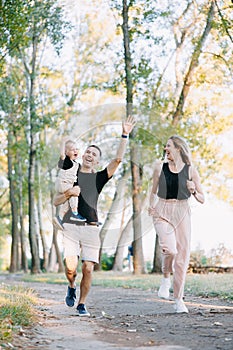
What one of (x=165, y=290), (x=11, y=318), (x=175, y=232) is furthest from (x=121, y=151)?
(x=11, y=318)

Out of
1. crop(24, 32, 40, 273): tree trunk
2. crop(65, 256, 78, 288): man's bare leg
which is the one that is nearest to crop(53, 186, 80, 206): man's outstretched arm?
crop(65, 256, 78, 288): man's bare leg

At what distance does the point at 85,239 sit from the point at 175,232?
1162 millimetres

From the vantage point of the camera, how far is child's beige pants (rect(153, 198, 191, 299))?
8414mm

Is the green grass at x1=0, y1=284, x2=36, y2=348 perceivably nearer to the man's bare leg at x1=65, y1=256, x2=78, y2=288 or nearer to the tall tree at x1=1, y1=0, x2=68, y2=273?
the man's bare leg at x1=65, y1=256, x2=78, y2=288

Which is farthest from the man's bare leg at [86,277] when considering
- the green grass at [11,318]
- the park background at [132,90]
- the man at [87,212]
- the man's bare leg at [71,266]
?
the park background at [132,90]

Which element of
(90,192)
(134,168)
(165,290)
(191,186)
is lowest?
(165,290)

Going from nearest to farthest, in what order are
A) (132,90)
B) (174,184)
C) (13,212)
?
(174,184) → (132,90) → (13,212)

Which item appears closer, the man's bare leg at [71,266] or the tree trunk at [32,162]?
the man's bare leg at [71,266]

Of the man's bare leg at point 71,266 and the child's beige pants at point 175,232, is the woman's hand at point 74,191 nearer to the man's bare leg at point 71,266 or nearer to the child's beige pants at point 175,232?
the man's bare leg at point 71,266

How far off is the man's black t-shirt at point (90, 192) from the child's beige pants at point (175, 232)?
0.85 meters

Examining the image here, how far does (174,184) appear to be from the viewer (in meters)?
8.43

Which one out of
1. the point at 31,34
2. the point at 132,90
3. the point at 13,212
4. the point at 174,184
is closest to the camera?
the point at 174,184

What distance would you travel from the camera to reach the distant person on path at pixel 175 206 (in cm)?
841

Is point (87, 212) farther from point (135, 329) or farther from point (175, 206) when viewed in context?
point (135, 329)
